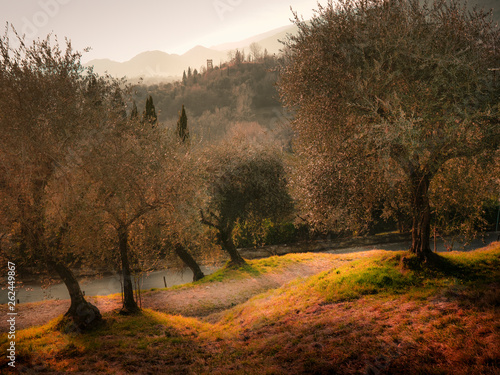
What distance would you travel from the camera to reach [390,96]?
382 inches

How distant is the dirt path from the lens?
1441cm

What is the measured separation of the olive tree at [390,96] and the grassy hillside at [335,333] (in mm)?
2054

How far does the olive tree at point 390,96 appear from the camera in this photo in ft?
30.7

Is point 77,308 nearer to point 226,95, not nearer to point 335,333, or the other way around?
point 335,333

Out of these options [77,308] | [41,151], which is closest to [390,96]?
[41,151]

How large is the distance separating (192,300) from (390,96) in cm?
1371

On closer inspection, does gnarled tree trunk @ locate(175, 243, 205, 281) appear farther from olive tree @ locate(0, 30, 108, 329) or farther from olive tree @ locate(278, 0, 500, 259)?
olive tree @ locate(278, 0, 500, 259)

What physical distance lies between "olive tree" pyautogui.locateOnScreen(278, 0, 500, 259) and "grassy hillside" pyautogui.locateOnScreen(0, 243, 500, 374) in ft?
6.74

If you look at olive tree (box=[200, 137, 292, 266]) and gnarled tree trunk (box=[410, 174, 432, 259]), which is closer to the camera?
gnarled tree trunk (box=[410, 174, 432, 259])

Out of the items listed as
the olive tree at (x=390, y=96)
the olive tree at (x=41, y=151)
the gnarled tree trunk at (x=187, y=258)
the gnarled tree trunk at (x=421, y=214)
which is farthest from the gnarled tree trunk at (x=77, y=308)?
the gnarled tree trunk at (x=421, y=214)

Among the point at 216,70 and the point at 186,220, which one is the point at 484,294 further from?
the point at 216,70

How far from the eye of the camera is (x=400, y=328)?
26.4 ft

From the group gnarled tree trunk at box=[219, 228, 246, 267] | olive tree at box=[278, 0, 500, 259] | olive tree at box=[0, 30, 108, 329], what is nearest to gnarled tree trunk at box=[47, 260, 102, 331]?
olive tree at box=[0, 30, 108, 329]

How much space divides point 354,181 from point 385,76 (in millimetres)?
3551
